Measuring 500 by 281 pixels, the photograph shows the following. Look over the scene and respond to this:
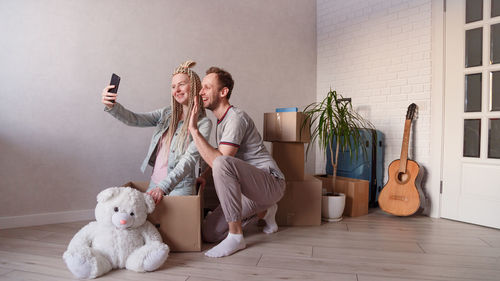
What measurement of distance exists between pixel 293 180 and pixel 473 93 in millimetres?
1472

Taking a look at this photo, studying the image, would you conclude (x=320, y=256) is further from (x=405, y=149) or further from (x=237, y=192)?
(x=405, y=149)

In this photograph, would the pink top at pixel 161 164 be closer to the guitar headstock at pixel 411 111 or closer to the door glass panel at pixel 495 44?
the guitar headstock at pixel 411 111

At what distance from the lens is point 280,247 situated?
Result: 1.93m

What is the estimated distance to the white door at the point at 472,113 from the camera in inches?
96.3

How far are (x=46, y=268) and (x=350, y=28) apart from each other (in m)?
3.18

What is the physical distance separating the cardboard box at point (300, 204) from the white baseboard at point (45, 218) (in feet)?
4.53

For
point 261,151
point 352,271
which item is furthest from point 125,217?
point 352,271

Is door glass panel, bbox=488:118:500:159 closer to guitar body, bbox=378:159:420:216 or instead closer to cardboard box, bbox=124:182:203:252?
guitar body, bbox=378:159:420:216

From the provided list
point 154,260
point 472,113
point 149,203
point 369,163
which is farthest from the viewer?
point 369,163

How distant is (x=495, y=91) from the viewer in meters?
2.45

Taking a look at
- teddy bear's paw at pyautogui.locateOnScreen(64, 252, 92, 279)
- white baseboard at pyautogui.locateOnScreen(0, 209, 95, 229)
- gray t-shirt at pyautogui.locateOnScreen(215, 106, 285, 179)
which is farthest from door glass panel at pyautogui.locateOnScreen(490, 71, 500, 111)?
white baseboard at pyautogui.locateOnScreen(0, 209, 95, 229)

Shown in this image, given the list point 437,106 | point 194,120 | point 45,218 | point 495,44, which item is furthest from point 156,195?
point 495,44

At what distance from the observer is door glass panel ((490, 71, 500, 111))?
7.98 ft

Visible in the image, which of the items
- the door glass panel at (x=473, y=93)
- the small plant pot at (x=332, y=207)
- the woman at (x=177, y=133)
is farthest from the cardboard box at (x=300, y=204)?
the door glass panel at (x=473, y=93)
